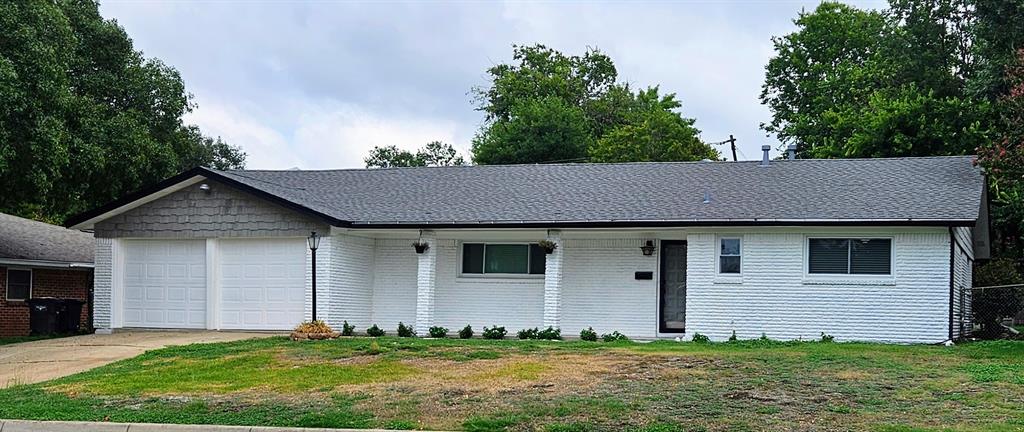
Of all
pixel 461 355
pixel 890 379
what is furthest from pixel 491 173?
pixel 890 379

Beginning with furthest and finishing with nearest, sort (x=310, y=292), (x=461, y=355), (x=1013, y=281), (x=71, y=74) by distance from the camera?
(x=71, y=74), (x=1013, y=281), (x=310, y=292), (x=461, y=355)

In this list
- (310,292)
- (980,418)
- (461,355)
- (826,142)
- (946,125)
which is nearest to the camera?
(980,418)

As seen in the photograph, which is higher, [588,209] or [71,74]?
[71,74]

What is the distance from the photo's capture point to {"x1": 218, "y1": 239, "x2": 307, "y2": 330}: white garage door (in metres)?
22.6

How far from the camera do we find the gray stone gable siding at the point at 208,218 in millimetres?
22516

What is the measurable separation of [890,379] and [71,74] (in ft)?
73.3

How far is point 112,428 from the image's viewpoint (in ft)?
37.3

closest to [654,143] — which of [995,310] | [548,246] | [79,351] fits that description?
[995,310]

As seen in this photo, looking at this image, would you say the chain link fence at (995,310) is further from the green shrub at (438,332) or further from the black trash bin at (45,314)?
the black trash bin at (45,314)

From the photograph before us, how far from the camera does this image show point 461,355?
1656 centimetres

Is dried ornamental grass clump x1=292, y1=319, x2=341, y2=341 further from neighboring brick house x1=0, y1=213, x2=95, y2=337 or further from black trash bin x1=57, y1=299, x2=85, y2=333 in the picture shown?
neighboring brick house x1=0, y1=213, x2=95, y2=337

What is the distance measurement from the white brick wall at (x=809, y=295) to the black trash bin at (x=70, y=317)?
16.1 m

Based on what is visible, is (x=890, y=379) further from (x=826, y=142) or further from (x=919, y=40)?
(x=919, y=40)

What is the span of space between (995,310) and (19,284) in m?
23.6
